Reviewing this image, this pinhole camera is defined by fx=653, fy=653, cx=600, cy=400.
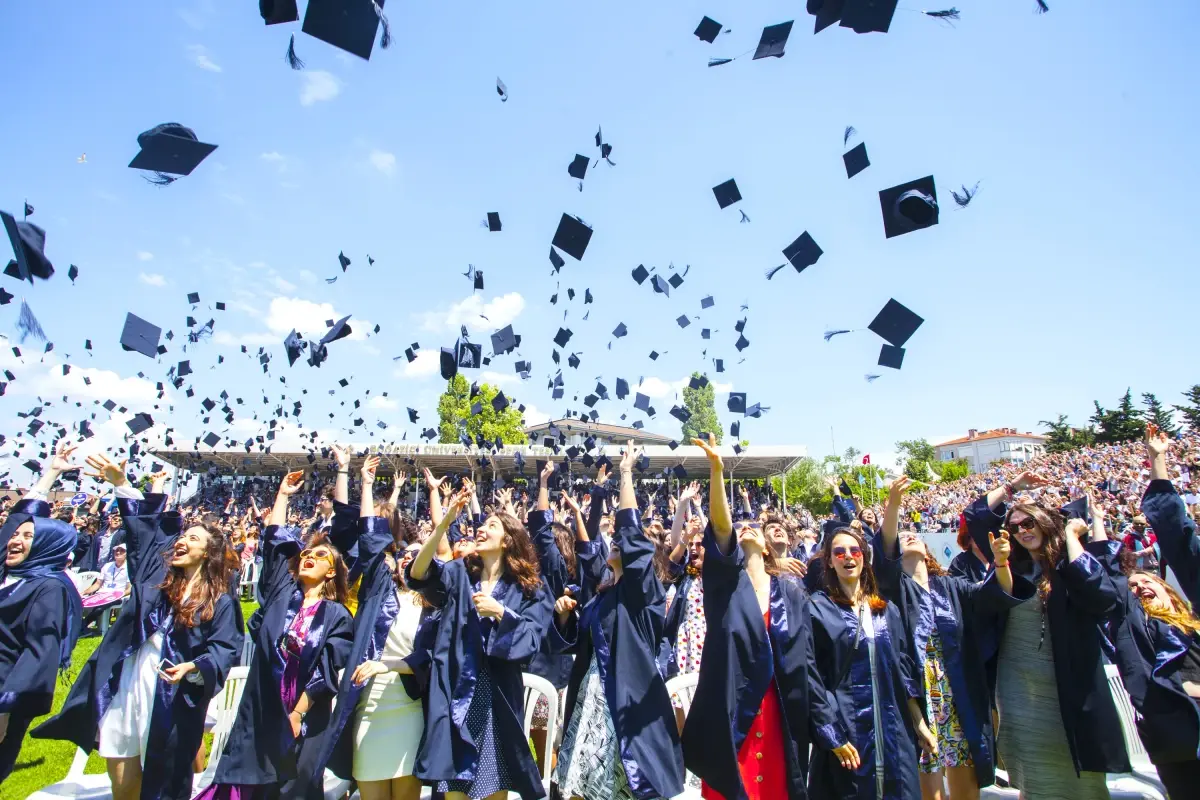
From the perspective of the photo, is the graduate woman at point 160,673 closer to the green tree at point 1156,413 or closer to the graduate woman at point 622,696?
the graduate woman at point 622,696

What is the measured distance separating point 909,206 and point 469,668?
3.78 m

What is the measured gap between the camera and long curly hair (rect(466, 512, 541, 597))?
324 cm

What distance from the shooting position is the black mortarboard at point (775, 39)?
4.16 meters

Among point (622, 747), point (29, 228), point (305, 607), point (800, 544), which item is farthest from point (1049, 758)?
point (29, 228)

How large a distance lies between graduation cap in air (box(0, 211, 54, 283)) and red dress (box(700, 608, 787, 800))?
4.59 meters

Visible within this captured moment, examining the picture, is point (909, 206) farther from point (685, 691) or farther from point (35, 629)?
point (35, 629)

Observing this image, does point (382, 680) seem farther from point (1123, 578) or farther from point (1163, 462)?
point (1163, 462)

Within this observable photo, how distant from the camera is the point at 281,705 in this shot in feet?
9.76

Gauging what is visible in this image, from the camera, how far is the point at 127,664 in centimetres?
323

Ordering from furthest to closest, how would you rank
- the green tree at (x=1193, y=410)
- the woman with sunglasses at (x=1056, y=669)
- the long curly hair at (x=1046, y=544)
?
the green tree at (x=1193, y=410)
the long curly hair at (x=1046, y=544)
the woman with sunglasses at (x=1056, y=669)

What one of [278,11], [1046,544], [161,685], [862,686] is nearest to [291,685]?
[161,685]

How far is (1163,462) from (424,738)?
371 centimetres

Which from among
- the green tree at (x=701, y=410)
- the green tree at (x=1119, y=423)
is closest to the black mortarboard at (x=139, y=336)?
the green tree at (x=1119, y=423)

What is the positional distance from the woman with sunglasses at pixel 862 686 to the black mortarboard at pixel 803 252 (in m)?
3.26
